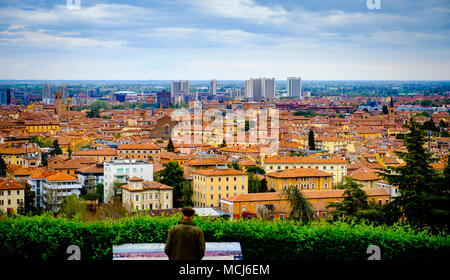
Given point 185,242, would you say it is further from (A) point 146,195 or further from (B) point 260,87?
(B) point 260,87

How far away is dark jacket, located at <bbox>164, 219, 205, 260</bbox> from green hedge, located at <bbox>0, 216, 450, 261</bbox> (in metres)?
1.46

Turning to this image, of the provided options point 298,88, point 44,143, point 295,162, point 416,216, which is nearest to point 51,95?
point 298,88

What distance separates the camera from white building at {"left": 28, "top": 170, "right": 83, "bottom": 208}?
39.2 ft

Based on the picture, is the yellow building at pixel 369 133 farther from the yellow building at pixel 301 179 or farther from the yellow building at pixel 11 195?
the yellow building at pixel 11 195

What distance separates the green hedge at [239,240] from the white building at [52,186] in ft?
25.3

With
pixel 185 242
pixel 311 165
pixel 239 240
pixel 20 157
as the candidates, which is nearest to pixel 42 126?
pixel 20 157

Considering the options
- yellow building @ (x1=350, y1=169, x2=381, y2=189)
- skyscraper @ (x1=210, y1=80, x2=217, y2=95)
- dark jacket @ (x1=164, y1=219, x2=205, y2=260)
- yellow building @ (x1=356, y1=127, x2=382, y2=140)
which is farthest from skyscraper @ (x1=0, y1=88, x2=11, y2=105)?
dark jacket @ (x1=164, y1=219, x2=205, y2=260)

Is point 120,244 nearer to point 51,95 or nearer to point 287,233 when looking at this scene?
point 287,233

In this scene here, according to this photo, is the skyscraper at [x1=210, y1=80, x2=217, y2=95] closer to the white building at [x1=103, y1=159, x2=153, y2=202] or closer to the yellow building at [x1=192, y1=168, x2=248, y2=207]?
the white building at [x1=103, y1=159, x2=153, y2=202]

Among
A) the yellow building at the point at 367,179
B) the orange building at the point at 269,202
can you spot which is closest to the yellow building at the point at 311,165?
the yellow building at the point at 367,179

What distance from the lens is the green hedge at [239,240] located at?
4016 millimetres

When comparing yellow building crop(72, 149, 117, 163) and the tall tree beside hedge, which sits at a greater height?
the tall tree beside hedge

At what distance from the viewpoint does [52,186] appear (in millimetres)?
12539

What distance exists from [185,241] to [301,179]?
12252 millimetres
